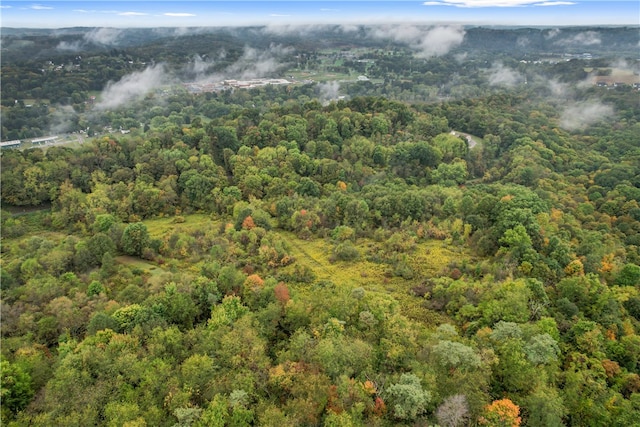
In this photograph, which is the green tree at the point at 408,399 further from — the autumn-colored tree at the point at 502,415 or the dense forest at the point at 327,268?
the autumn-colored tree at the point at 502,415

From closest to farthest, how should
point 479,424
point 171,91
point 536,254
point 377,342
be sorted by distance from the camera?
point 479,424, point 377,342, point 536,254, point 171,91

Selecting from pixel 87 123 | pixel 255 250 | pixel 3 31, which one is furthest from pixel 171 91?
pixel 255 250

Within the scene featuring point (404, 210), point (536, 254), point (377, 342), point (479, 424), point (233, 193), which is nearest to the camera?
point (479, 424)

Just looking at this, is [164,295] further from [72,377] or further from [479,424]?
[479,424]

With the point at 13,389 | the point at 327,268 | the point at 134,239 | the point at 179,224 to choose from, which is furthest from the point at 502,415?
the point at 179,224

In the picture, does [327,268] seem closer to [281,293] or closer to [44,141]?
[281,293]

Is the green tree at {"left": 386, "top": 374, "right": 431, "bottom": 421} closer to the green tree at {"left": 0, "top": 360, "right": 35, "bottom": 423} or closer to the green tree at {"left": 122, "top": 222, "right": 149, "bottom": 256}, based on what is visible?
the green tree at {"left": 0, "top": 360, "right": 35, "bottom": 423}

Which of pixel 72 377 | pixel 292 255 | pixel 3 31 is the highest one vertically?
pixel 3 31

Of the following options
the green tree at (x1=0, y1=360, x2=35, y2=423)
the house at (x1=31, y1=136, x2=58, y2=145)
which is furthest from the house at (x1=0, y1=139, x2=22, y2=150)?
the green tree at (x1=0, y1=360, x2=35, y2=423)

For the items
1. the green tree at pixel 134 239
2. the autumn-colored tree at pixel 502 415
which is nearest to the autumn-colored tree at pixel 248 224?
the green tree at pixel 134 239
